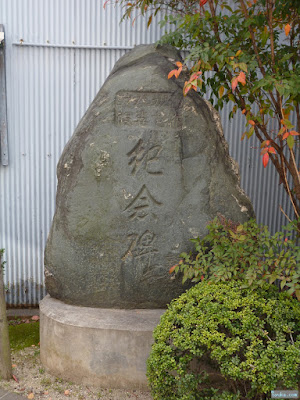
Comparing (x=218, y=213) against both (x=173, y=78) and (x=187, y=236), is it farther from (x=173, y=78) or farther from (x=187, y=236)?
(x=173, y=78)

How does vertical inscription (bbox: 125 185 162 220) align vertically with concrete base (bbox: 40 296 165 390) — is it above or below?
above

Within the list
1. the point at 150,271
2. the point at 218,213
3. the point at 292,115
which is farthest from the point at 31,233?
the point at 292,115

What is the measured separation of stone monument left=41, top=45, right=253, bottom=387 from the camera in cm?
416

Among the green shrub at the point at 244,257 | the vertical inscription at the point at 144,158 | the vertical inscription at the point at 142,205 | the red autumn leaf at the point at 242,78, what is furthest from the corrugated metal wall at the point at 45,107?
the red autumn leaf at the point at 242,78

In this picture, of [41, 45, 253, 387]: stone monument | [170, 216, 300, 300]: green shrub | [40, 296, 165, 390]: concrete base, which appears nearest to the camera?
[170, 216, 300, 300]: green shrub

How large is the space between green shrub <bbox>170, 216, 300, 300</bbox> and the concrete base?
628 mm

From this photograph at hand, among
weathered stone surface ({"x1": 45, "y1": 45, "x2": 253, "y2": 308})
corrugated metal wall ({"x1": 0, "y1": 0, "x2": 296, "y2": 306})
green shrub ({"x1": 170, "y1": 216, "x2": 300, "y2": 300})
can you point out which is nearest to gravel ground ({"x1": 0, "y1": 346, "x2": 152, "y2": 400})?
weathered stone surface ({"x1": 45, "y1": 45, "x2": 253, "y2": 308})

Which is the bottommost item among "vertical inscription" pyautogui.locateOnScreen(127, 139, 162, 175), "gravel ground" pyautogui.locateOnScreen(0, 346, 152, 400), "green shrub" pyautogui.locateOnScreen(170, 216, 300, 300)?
"gravel ground" pyautogui.locateOnScreen(0, 346, 152, 400)

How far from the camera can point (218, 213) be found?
4164mm

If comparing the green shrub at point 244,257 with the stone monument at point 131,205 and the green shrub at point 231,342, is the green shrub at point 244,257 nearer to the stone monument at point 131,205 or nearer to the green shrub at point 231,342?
the green shrub at point 231,342

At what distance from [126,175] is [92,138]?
0.46 m

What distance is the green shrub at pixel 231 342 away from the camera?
3.07 m

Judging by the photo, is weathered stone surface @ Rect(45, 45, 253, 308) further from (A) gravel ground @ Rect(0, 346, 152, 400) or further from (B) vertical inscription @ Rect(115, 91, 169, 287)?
(A) gravel ground @ Rect(0, 346, 152, 400)

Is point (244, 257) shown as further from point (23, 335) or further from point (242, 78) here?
point (23, 335)
